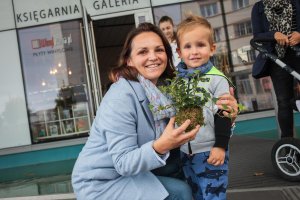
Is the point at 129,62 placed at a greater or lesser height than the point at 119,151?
greater

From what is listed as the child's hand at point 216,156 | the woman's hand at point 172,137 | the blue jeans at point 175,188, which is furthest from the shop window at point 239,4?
the woman's hand at point 172,137

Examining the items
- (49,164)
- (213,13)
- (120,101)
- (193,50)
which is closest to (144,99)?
(120,101)

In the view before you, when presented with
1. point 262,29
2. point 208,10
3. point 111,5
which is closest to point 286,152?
point 262,29

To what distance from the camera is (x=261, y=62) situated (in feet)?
11.5

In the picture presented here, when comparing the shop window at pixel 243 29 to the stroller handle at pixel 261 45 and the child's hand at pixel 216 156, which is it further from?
the child's hand at pixel 216 156

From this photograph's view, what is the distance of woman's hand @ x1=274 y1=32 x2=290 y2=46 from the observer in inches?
128

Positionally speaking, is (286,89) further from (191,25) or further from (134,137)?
(134,137)

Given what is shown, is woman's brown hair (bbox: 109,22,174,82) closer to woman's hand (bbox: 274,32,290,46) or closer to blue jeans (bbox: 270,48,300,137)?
woman's hand (bbox: 274,32,290,46)

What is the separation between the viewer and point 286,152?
11.2 feet

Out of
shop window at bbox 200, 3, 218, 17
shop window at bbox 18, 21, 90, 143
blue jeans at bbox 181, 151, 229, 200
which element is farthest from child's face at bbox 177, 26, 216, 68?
shop window at bbox 18, 21, 90, 143

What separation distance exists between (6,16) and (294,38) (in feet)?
21.6

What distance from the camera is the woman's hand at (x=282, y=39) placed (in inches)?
128

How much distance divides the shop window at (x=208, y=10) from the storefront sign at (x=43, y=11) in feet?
8.17

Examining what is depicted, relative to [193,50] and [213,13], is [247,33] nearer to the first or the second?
[213,13]
